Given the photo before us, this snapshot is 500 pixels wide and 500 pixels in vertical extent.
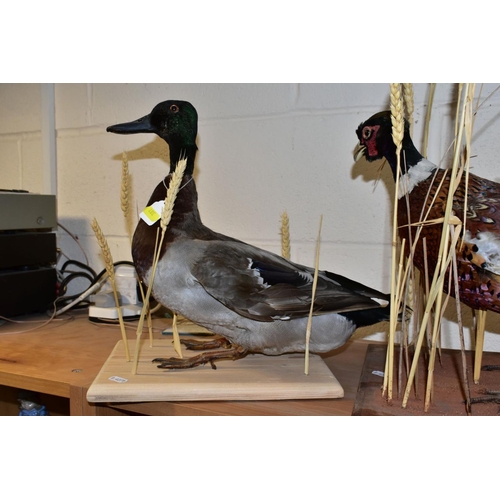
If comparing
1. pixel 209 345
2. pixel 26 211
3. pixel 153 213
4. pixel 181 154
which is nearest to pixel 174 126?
pixel 181 154

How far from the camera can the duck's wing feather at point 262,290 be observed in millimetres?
758

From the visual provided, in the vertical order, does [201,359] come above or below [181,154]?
below

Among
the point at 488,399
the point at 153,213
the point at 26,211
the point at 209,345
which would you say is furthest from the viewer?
the point at 26,211

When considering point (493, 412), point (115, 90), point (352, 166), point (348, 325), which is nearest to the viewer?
point (493, 412)

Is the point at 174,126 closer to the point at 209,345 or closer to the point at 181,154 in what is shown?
the point at 181,154

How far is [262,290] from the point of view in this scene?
77 centimetres

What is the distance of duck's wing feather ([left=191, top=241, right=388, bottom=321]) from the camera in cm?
76

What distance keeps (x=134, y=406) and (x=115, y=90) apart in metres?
0.95

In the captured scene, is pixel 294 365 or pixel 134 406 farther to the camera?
pixel 294 365

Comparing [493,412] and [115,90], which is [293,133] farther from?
[493,412]

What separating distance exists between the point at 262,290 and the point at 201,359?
0.58 ft

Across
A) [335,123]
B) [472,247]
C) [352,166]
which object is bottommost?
[472,247]

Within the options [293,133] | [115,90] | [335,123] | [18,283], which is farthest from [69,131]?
[335,123]

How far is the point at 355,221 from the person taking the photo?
115cm
